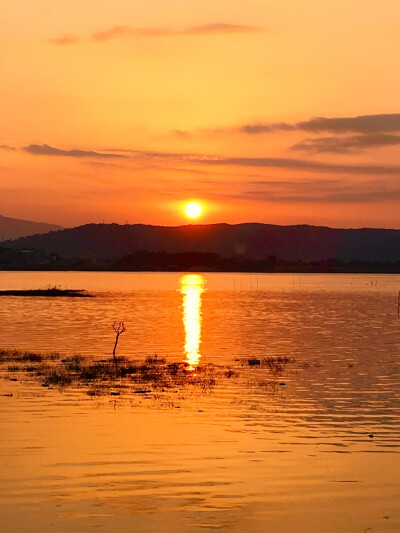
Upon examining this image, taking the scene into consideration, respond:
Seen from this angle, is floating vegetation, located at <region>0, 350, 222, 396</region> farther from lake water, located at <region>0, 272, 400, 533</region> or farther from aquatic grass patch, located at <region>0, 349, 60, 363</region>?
lake water, located at <region>0, 272, 400, 533</region>

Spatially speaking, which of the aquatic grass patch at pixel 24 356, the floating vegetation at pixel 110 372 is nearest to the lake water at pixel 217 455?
the floating vegetation at pixel 110 372

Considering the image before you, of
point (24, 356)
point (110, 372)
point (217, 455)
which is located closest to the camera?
point (217, 455)

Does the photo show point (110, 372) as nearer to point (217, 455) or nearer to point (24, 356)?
point (24, 356)

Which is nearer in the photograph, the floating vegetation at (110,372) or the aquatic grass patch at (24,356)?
the floating vegetation at (110,372)

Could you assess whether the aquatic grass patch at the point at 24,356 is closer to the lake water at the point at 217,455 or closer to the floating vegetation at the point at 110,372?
the floating vegetation at the point at 110,372

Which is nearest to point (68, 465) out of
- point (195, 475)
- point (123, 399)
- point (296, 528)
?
point (195, 475)

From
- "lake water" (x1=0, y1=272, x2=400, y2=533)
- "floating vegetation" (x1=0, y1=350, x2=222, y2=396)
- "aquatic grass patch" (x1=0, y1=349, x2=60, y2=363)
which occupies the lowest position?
"lake water" (x1=0, y1=272, x2=400, y2=533)

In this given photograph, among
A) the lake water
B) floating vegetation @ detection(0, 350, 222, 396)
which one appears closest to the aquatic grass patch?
floating vegetation @ detection(0, 350, 222, 396)

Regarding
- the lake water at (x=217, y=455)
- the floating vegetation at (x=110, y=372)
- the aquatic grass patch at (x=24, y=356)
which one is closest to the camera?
the lake water at (x=217, y=455)

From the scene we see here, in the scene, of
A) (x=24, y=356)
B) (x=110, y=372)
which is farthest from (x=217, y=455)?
(x=24, y=356)

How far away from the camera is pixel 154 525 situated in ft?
61.0

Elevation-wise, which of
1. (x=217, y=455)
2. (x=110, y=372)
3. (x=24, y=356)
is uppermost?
(x=24, y=356)

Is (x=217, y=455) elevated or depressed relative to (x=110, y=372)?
depressed

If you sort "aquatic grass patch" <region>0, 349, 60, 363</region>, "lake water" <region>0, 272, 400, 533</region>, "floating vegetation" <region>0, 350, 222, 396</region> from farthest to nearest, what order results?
"aquatic grass patch" <region>0, 349, 60, 363</region>
"floating vegetation" <region>0, 350, 222, 396</region>
"lake water" <region>0, 272, 400, 533</region>
